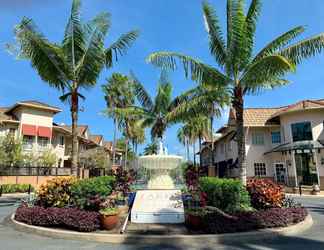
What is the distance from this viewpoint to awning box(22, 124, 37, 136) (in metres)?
35.5

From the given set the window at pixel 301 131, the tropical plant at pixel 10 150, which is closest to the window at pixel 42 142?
the tropical plant at pixel 10 150

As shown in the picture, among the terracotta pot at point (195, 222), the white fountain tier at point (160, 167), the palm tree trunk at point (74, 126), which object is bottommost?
the terracotta pot at point (195, 222)

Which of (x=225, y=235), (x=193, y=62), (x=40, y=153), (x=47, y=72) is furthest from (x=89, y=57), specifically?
(x=40, y=153)

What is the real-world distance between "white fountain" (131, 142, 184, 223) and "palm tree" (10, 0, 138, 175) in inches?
161

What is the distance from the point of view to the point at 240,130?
12.6 metres

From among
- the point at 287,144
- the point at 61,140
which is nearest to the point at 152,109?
the point at 287,144

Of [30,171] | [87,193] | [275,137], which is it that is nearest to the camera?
[87,193]

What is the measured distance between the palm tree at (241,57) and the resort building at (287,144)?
14868mm

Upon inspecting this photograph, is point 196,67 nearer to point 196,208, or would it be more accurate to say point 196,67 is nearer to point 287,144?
point 196,208

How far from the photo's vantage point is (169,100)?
78.8ft

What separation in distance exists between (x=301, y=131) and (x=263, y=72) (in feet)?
67.4

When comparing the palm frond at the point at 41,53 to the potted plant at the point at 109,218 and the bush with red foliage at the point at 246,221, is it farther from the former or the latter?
the bush with red foliage at the point at 246,221

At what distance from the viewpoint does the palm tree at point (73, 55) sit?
595 inches

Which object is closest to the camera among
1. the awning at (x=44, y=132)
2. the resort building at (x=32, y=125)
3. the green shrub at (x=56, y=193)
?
the green shrub at (x=56, y=193)
